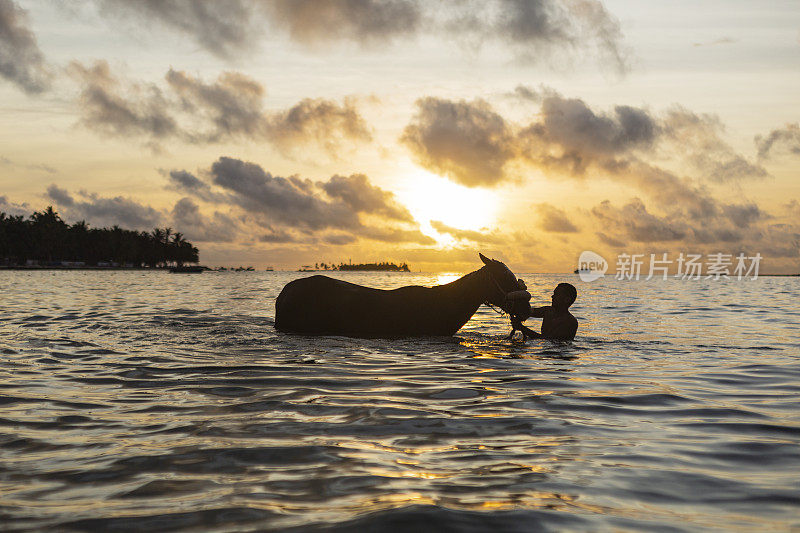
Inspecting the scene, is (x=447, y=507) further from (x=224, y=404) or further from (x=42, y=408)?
(x=42, y=408)

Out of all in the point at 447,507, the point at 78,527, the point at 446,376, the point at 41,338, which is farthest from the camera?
the point at 41,338

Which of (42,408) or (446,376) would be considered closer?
(42,408)

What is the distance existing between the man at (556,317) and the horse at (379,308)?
0.78 m

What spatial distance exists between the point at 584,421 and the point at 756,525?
269cm

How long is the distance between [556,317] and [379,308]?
13.9 ft

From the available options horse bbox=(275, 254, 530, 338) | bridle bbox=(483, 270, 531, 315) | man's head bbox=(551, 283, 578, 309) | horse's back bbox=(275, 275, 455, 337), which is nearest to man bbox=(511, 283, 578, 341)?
man's head bbox=(551, 283, 578, 309)

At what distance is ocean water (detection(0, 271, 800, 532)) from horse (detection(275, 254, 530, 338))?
202cm

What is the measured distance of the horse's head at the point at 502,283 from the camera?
494 inches

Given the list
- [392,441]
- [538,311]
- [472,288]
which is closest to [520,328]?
[538,311]

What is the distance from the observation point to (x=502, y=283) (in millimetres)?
12656

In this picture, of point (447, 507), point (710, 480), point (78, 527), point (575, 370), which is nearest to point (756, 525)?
point (710, 480)

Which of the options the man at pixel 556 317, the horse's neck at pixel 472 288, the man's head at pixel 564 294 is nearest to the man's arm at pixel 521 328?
the man at pixel 556 317

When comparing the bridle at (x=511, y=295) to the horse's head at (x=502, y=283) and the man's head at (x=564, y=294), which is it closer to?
the horse's head at (x=502, y=283)

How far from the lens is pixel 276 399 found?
7207 millimetres
